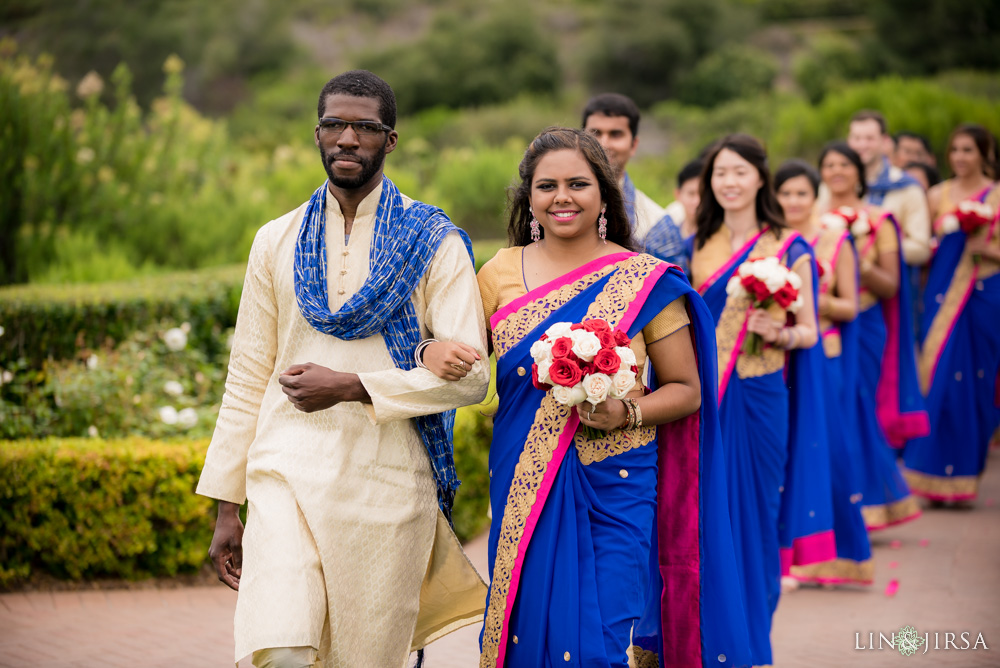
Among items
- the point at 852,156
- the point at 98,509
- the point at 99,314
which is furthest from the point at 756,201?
the point at 99,314

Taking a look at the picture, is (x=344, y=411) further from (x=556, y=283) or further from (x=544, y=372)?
(x=556, y=283)

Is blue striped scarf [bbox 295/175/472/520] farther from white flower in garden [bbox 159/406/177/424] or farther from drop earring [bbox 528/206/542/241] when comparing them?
white flower in garden [bbox 159/406/177/424]

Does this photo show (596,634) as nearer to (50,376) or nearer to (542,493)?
(542,493)

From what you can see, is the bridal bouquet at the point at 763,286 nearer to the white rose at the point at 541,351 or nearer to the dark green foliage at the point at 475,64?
the white rose at the point at 541,351

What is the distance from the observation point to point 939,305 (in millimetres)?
9148

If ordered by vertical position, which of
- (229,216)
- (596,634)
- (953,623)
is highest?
(229,216)

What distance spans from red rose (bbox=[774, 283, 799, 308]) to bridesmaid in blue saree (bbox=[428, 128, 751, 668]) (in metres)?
1.56

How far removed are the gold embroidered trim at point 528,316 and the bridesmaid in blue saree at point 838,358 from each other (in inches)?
122

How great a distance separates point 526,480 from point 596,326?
61 centimetres

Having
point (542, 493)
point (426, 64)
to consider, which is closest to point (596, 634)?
point (542, 493)

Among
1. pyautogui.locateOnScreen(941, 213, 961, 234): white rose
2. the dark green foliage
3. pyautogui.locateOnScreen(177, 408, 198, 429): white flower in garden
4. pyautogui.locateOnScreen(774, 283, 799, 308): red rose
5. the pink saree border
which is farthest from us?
the dark green foliage

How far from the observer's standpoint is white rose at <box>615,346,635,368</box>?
354 centimetres

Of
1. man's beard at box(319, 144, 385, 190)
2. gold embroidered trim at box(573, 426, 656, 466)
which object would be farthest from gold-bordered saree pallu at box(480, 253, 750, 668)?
man's beard at box(319, 144, 385, 190)

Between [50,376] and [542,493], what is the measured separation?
4.53 metres
